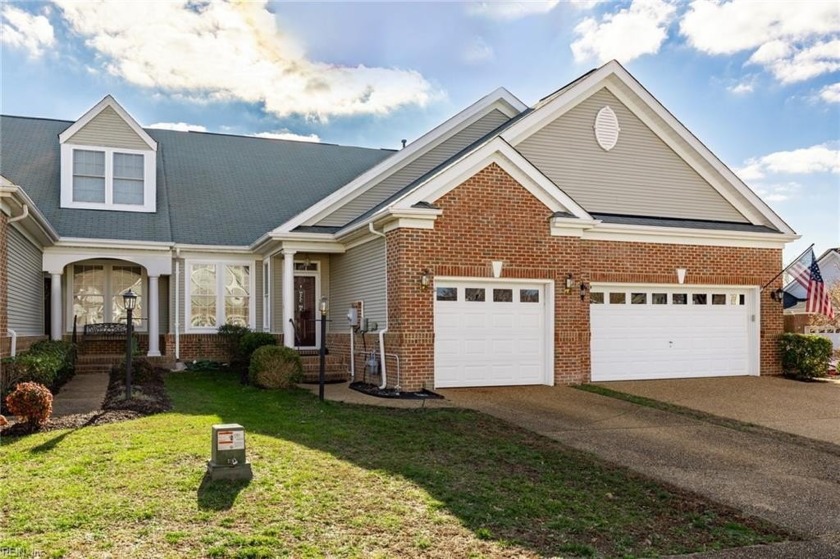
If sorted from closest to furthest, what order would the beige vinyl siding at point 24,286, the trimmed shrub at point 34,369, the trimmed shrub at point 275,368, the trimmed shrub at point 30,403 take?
1. the trimmed shrub at point 30,403
2. the trimmed shrub at point 34,369
3. the beige vinyl siding at point 24,286
4. the trimmed shrub at point 275,368

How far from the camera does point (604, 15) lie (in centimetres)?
1325

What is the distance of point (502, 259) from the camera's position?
1373 centimetres

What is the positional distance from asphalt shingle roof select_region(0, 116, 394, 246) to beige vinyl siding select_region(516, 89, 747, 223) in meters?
8.02

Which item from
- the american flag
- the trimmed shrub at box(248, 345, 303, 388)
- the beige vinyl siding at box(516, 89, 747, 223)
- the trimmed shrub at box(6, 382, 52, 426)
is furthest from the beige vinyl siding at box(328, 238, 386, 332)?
the american flag

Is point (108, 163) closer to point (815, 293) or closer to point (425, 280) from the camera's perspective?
point (425, 280)

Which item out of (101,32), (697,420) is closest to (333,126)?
(101,32)

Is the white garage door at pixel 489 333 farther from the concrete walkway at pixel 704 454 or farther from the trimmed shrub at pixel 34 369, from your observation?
the trimmed shrub at pixel 34 369

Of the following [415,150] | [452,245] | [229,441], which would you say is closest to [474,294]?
[452,245]

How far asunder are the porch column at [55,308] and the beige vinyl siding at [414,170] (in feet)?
20.9

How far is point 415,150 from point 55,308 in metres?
9.48

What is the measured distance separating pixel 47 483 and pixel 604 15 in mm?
11981

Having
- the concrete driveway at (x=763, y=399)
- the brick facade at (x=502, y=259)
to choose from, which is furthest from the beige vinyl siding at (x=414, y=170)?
the concrete driveway at (x=763, y=399)

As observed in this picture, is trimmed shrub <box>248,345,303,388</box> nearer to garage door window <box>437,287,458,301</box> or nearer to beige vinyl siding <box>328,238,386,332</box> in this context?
beige vinyl siding <box>328,238,386,332</box>

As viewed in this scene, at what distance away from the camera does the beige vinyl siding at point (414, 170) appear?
1703 centimetres
